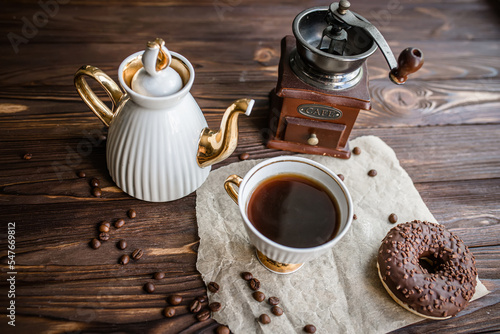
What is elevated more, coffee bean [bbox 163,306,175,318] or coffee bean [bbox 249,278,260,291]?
coffee bean [bbox 249,278,260,291]

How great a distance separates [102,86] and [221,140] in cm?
34

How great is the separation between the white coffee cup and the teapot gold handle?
38cm

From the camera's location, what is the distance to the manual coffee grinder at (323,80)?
3.80 feet

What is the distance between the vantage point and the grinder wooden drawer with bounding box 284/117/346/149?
1304mm

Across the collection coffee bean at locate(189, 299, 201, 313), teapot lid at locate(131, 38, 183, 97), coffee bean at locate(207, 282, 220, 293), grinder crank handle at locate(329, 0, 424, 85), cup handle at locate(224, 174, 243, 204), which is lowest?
coffee bean at locate(189, 299, 201, 313)

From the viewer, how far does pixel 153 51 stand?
924 millimetres

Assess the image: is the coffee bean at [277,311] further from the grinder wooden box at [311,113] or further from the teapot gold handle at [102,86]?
the teapot gold handle at [102,86]

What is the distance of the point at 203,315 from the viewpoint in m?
1.02

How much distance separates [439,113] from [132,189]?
112 centimetres

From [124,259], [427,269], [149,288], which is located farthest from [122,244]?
[427,269]

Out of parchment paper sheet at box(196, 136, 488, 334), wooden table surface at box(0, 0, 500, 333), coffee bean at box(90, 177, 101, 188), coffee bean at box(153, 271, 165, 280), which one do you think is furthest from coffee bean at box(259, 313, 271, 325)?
coffee bean at box(90, 177, 101, 188)

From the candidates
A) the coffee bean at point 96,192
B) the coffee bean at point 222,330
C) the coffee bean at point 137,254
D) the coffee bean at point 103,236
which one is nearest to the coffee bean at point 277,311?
the coffee bean at point 222,330

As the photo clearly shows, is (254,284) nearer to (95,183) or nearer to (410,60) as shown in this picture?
(95,183)

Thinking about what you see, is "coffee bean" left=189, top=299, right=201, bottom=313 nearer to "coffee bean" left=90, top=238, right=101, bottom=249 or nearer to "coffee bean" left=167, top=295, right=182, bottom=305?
"coffee bean" left=167, top=295, right=182, bottom=305
